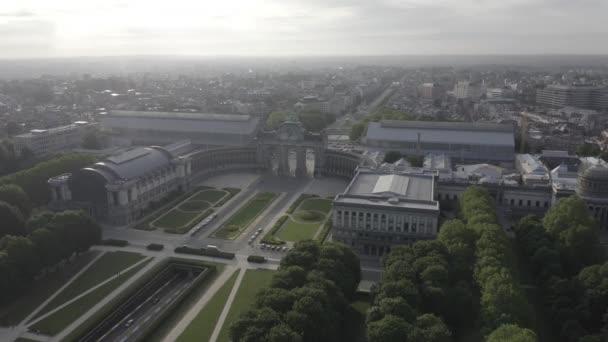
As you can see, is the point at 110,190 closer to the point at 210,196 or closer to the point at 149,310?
the point at 210,196

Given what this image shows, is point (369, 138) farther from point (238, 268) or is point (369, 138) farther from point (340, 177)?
point (238, 268)

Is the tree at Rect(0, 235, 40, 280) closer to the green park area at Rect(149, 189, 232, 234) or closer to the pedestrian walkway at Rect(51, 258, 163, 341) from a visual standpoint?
the pedestrian walkway at Rect(51, 258, 163, 341)

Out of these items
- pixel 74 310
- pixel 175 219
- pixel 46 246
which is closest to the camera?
pixel 74 310

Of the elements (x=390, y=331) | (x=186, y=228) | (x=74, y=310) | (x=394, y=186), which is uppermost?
(x=394, y=186)

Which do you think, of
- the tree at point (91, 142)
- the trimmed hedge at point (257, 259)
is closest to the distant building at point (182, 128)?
the tree at point (91, 142)

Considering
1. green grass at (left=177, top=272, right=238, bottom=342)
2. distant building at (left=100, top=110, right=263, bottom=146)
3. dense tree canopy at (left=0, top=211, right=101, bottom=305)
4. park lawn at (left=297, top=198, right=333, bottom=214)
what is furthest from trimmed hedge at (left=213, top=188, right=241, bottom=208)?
green grass at (left=177, top=272, right=238, bottom=342)

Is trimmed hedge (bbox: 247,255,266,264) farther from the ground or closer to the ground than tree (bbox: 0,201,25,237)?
closer to the ground

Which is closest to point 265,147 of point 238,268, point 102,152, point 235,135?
point 235,135

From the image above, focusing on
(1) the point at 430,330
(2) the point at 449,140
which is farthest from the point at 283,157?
(1) the point at 430,330
